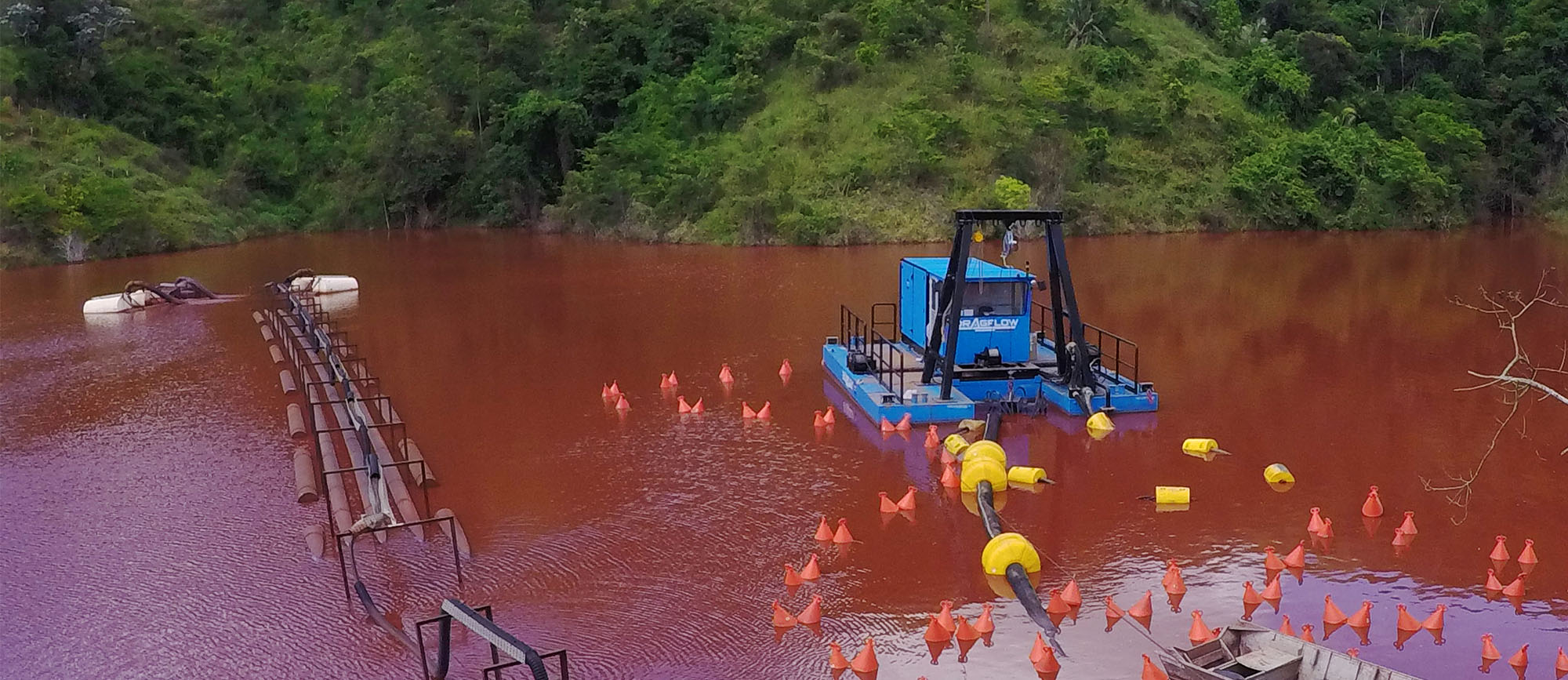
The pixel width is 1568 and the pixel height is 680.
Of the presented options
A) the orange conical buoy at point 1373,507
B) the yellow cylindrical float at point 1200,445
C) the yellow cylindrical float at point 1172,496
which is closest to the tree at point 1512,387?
the orange conical buoy at point 1373,507

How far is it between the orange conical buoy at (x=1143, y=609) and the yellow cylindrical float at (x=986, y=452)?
10.3 ft

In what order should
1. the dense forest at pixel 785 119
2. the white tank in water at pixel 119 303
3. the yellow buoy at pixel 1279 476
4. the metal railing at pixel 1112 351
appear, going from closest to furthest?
the yellow buoy at pixel 1279 476
the metal railing at pixel 1112 351
the white tank in water at pixel 119 303
the dense forest at pixel 785 119

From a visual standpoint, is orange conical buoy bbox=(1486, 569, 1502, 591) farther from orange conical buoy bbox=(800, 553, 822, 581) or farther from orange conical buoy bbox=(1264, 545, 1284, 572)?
orange conical buoy bbox=(800, 553, 822, 581)

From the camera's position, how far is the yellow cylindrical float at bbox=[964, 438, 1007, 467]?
497 inches

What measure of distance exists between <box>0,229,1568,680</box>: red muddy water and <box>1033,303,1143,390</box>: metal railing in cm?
36

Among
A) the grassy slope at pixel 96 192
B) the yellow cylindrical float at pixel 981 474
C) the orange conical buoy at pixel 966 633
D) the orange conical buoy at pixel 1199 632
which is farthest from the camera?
the grassy slope at pixel 96 192

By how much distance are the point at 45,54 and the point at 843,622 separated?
162ft

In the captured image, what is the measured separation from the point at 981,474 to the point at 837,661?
4.20 metres

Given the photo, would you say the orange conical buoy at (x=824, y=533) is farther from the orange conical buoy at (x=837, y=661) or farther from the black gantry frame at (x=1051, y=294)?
the black gantry frame at (x=1051, y=294)

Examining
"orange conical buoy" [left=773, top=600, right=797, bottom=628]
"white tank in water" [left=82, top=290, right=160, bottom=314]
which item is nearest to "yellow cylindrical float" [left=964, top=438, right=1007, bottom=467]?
"orange conical buoy" [left=773, top=600, right=797, bottom=628]

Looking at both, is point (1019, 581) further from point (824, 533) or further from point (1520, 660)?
point (1520, 660)

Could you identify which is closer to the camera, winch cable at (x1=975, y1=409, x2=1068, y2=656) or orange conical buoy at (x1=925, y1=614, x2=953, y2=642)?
orange conical buoy at (x1=925, y1=614, x2=953, y2=642)

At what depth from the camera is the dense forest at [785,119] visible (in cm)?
4141

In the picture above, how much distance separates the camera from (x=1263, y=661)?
780cm
